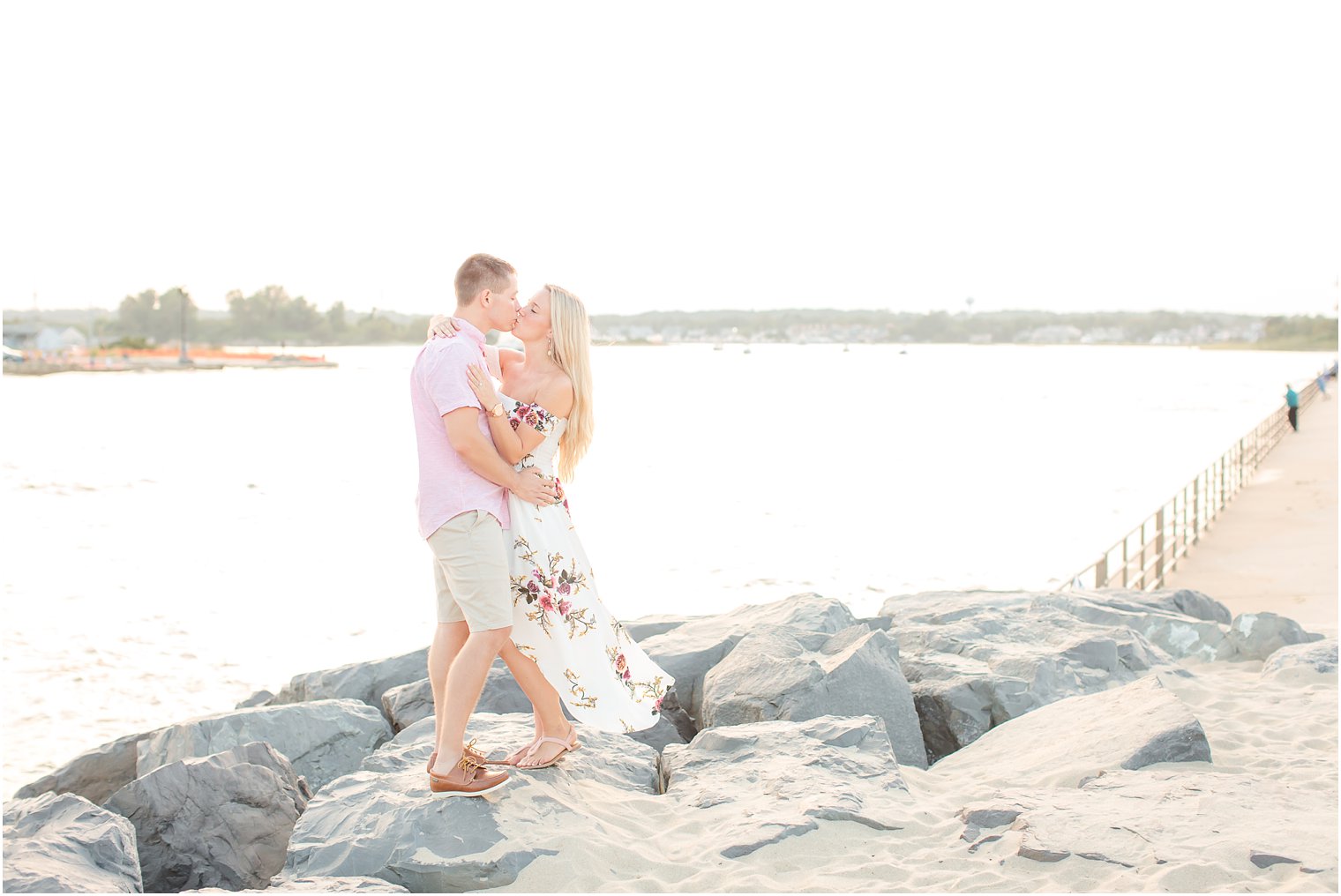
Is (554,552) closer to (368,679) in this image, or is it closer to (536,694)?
(536,694)

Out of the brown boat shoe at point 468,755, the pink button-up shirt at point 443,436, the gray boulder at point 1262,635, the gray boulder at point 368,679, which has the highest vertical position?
the pink button-up shirt at point 443,436

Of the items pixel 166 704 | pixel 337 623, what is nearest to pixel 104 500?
pixel 337 623

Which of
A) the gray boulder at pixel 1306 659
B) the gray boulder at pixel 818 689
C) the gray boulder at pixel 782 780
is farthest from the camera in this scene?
the gray boulder at pixel 1306 659

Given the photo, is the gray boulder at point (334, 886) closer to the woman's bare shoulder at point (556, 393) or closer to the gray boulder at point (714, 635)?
the woman's bare shoulder at point (556, 393)

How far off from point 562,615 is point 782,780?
4.16 feet

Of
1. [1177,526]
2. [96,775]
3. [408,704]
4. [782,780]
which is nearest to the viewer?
[782,780]

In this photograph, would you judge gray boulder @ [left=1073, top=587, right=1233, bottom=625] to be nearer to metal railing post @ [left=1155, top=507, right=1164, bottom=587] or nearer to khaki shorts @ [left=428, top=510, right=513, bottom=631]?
metal railing post @ [left=1155, top=507, right=1164, bottom=587]

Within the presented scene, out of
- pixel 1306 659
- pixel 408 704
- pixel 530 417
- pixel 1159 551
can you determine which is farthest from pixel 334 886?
pixel 1159 551

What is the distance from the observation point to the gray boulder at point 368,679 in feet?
23.9

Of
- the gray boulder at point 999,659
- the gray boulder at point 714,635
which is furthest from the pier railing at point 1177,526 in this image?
the gray boulder at point 714,635

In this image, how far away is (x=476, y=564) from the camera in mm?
3922

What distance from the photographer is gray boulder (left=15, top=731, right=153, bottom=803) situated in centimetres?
652

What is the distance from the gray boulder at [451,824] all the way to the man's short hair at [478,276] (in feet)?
6.42

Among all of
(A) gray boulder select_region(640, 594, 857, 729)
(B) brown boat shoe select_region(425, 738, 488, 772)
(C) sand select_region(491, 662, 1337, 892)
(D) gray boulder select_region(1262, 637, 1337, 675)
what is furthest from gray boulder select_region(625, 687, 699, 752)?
(D) gray boulder select_region(1262, 637, 1337, 675)
